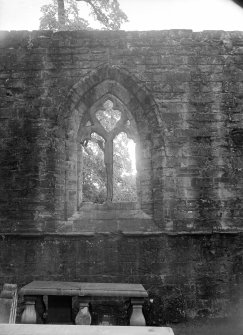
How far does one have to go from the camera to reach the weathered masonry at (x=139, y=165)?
5.89m

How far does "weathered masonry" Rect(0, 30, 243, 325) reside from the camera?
5.89 m

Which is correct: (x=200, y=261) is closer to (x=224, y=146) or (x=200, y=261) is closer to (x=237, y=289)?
(x=237, y=289)

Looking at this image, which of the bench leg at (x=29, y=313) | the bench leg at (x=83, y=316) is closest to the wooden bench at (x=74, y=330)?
the bench leg at (x=83, y=316)

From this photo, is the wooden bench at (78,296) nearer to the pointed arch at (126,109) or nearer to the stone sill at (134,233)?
the stone sill at (134,233)

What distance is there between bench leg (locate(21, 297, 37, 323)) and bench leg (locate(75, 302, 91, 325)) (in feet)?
1.97

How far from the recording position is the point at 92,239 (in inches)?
235

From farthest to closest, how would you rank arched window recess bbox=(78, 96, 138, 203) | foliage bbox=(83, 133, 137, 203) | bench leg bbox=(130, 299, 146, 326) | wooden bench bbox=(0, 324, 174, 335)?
foliage bbox=(83, 133, 137, 203)
arched window recess bbox=(78, 96, 138, 203)
bench leg bbox=(130, 299, 146, 326)
wooden bench bbox=(0, 324, 174, 335)

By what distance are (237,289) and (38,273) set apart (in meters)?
3.20

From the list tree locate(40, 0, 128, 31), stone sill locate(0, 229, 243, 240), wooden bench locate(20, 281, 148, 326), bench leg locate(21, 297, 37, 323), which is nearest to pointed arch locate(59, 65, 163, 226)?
stone sill locate(0, 229, 243, 240)

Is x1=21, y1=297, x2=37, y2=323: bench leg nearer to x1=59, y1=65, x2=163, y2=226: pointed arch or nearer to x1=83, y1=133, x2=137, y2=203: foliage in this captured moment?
x1=59, y1=65, x2=163, y2=226: pointed arch

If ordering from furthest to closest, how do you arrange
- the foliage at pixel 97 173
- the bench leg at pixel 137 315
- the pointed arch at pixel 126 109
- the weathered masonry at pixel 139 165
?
the foliage at pixel 97 173
the pointed arch at pixel 126 109
the weathered masonry at pixel 139 165
the bench leg at pixel 137 315

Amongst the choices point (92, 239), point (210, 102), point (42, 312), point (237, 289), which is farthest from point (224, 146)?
point (42, 312)

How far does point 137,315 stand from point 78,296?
847 mm

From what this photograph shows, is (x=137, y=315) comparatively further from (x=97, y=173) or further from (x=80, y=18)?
(x=80, y=18)
